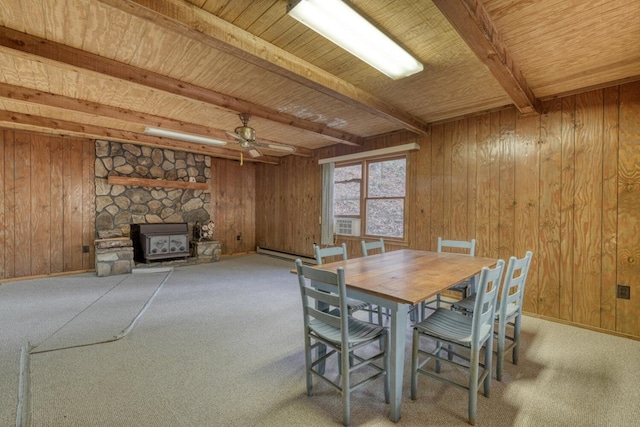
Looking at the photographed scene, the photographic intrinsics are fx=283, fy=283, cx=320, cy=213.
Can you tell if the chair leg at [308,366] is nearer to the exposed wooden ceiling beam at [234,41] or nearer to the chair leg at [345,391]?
the chair leg at [345,391]

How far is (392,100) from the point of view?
129 inches

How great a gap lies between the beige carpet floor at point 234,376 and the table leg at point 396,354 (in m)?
0.11

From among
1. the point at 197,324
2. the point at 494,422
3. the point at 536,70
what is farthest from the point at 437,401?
the point at 536,70

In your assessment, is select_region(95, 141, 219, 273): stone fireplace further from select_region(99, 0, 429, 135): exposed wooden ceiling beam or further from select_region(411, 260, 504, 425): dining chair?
select_region(411, 260, 504, 425): dining chair

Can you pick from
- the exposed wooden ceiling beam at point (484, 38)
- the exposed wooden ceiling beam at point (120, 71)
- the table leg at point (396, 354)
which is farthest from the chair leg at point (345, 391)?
the exposed wooden ceiling beam at point (120, 71)

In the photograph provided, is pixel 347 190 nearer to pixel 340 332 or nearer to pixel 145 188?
pixel 340 332

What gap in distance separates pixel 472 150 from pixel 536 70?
1.27 metres

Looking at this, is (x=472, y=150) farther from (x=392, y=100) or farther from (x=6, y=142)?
(x=6, y=142)

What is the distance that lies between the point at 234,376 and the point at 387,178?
372cm

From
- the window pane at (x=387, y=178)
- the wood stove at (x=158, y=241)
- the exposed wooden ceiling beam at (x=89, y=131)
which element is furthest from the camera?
the wood stove at (x=158, y=241)

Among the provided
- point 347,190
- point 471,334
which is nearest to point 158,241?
point 347,190

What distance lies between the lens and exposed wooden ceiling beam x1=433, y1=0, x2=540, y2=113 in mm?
1609

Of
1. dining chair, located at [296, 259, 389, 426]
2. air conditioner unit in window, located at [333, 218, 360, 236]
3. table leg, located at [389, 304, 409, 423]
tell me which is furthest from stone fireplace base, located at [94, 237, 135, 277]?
table leg, located at [389, 304, 409, 423]

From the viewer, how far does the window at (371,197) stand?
15.3 feet
